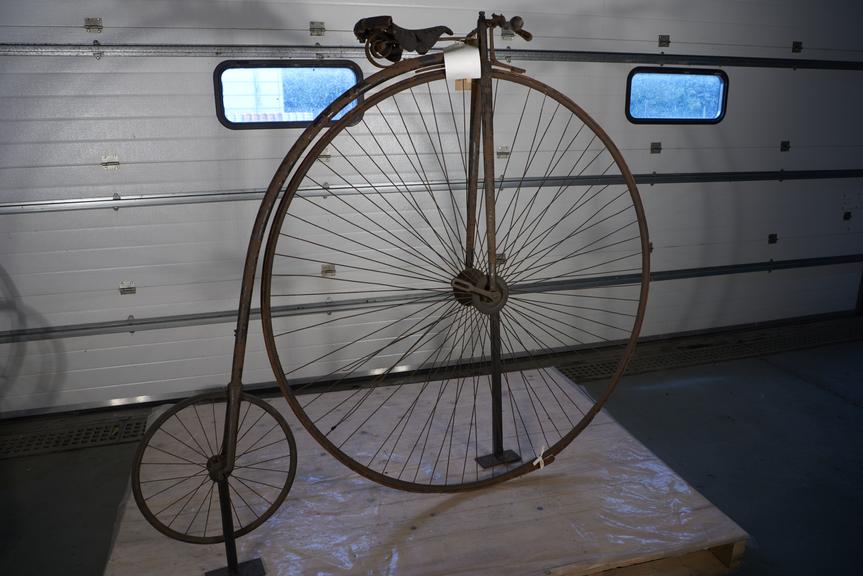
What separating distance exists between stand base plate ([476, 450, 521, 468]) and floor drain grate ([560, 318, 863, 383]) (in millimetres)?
1244

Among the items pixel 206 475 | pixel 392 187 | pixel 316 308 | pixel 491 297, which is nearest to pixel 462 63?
pixel 491 297

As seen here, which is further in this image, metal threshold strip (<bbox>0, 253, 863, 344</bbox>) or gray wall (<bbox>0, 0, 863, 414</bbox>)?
metal threshold strip (<bbox>0, 253, 863, 344</bbox>)

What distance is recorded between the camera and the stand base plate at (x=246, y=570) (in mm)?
1779

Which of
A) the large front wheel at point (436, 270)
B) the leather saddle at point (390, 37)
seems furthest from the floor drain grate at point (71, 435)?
the leather saddle at point (390, 37)

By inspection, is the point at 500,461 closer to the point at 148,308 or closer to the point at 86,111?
the point at 148,308

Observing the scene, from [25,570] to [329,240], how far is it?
1868 millimetres

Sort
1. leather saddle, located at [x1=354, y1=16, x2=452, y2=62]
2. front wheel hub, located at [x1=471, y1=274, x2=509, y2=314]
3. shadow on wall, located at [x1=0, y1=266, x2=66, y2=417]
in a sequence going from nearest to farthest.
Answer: leather saddle, located at [x1=354, y1=16, x2=452, y2=62] < front wheel hub, located at [x1=471, y1=274, x2=509, y2=314] < shadow on wall, located at [x1=0, y1=266, x2=66, y2=417]

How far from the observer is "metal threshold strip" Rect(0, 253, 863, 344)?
10.0 feet

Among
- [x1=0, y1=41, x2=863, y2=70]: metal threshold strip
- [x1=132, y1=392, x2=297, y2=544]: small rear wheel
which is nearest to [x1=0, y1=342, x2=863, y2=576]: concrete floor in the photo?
[x1=132, y1=392, x2=297, y2=544]: small rear wheel

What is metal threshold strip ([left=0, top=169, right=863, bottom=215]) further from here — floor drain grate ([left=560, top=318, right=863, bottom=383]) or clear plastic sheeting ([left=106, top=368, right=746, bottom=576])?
clear plastic sheeting ([left=106, top=368, right=746, bottom=576])

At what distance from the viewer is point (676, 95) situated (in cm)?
374

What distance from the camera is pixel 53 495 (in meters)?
2.55

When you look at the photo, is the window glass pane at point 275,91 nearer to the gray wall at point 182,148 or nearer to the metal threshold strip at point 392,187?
the gray wall at point 182,148

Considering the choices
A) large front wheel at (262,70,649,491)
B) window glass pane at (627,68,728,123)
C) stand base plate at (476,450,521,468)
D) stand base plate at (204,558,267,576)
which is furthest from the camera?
window glass pane at (627,68,728,123)
